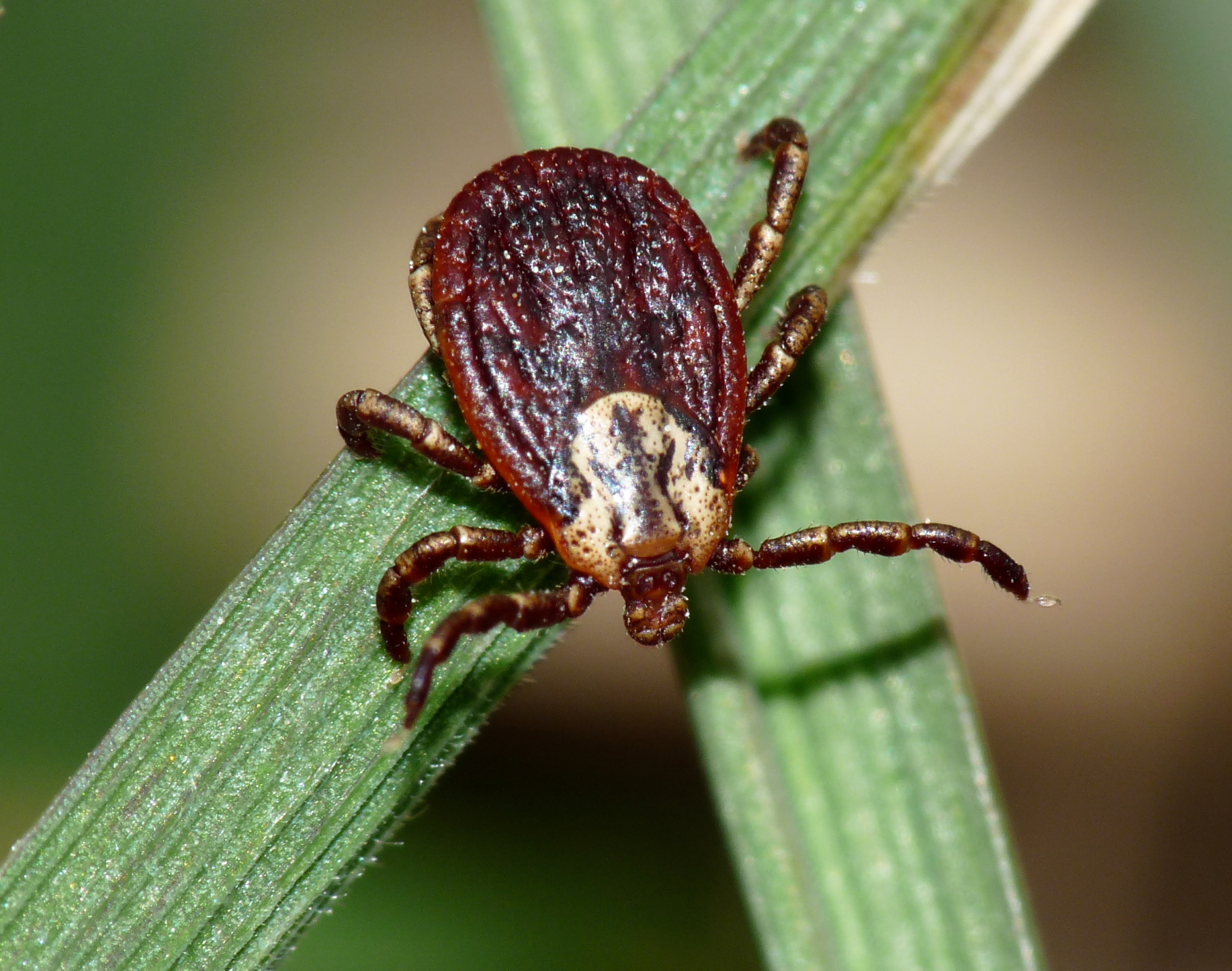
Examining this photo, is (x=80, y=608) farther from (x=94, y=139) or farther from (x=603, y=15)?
(x=603, y=15)

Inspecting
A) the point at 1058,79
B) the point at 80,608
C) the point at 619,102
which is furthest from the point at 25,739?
the point at 1058,79

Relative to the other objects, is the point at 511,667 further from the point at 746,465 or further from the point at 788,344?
the point at 788,344

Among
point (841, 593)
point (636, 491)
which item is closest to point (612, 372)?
point (636, 491)

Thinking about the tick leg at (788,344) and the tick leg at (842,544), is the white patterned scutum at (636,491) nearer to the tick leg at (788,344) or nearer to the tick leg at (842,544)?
the tick leg at (842,544)

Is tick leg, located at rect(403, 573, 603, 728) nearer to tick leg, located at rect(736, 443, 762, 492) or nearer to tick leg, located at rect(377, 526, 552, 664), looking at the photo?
tick leg, located at rect(377, 526, 552, 664)

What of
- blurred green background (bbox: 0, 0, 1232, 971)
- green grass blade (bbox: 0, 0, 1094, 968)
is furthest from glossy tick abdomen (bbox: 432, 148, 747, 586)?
blurred green background (bbox: 0, 0, 1232, 971)
